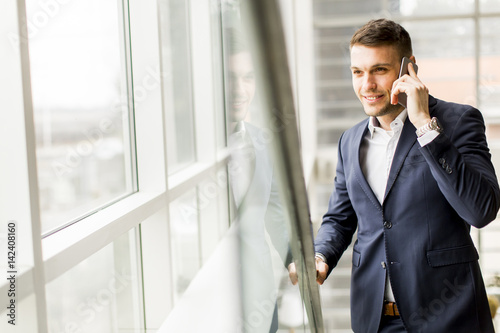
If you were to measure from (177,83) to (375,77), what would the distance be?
1877mm

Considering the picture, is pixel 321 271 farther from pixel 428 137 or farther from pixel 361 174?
pixel 428 137

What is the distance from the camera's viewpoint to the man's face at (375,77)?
1975mm

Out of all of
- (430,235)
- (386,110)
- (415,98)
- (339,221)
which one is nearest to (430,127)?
(415,98)

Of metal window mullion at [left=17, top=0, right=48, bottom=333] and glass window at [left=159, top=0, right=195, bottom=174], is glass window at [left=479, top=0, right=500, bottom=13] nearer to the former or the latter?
glass window at [left=159, top=0, right=195, bottom=174]

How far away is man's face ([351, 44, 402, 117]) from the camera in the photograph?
1.97 m


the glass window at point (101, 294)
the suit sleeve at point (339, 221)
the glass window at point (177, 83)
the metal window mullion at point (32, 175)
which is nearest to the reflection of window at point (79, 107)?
the glass window at point (101, 294)

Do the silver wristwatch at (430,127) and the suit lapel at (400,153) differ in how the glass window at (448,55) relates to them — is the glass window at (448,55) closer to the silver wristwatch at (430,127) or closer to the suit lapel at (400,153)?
the suit lapel at (400,153)

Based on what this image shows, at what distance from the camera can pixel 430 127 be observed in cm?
178

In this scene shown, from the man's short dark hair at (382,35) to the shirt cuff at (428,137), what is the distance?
0.39 metres

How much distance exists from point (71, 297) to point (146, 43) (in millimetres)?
1094

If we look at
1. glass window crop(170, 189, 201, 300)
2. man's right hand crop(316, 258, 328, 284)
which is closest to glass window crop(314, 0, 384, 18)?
glass window crop(170, 189, 201, 300)

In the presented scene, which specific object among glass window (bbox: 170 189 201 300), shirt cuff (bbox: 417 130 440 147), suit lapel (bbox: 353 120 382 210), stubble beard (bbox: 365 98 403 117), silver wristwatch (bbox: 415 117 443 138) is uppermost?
stubble beard (bbox: 365 98 403 117)

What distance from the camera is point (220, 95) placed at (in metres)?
4.02

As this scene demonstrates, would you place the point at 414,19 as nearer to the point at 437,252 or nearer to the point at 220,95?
the point at 220,95
